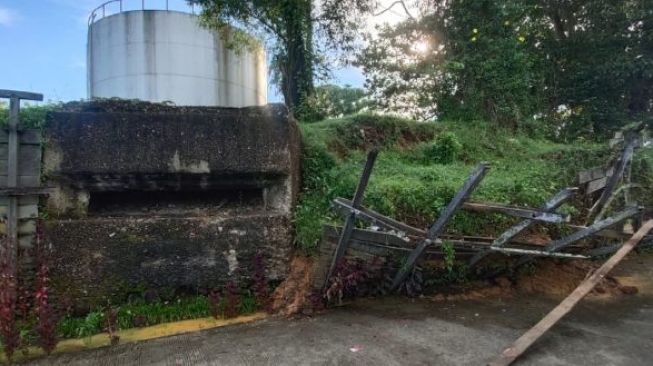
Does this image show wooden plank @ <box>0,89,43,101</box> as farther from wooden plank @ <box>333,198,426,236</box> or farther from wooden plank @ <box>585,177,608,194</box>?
wooden plank @ <box>585,177,608,194</box>

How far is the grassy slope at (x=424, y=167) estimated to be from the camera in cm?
503

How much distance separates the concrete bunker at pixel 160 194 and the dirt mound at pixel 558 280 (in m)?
2.88

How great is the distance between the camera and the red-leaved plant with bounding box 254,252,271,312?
4.50 m

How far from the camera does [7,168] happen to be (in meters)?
4.08

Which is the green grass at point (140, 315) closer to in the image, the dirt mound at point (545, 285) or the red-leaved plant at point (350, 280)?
the red-leaved plant at point (350, 280)

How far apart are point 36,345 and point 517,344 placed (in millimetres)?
3883

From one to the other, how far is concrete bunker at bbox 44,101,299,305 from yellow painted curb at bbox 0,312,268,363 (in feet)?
1.56

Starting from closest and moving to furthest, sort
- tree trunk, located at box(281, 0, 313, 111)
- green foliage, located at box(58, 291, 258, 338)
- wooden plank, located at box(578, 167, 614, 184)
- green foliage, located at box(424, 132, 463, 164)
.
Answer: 1. green foliage, located at box(58, 291, 258, 338)
2. wooden plank, located at box(578, 167, 614, 184)
3. green foliage, located at box(424, 132, 463, 164)
4. tree trunk, located at box(281, 0, 313, 111)

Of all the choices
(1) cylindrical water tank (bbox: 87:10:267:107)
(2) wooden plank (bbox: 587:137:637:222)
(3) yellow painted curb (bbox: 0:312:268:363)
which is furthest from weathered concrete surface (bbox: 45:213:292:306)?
(1) cylindrical water tank (bbox: 87:10:267:107)

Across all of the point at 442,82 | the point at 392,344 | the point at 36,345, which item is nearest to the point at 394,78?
the point at 442,82

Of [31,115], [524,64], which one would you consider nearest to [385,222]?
[31,115]

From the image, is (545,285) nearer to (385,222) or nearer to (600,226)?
(600,226)

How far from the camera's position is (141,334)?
398cm

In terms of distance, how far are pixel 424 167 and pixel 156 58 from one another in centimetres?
935
